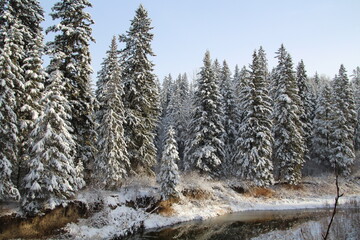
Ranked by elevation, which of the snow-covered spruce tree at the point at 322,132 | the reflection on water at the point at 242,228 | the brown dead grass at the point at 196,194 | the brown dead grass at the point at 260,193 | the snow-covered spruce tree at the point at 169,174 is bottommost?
the reflection on water at the point at 242,228

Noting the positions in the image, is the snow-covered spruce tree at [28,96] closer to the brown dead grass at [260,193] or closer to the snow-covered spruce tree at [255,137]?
the brown dead grass at [260,193]

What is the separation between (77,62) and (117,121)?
18.8 ft

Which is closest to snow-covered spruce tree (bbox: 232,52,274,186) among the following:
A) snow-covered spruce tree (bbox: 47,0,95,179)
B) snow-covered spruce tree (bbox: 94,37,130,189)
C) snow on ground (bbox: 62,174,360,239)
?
snow on ground (bbox: 62,174,360,239)

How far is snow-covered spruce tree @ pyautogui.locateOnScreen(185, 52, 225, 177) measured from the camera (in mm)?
32375

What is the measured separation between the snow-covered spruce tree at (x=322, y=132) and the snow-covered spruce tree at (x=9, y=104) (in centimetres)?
4040

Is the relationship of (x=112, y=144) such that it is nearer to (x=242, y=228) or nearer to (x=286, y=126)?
(x=242, y=228)

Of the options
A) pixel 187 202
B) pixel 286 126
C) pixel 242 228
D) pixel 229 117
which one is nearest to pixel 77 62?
pixel 187 202

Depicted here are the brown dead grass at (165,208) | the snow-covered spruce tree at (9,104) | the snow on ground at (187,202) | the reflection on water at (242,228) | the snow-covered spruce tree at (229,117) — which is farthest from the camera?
the snow-covered spruce tree at (229,117)

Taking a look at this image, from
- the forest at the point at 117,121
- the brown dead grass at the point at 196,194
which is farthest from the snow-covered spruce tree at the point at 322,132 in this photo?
the brown dead grass at the point at 196,194

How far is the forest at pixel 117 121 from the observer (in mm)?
16953

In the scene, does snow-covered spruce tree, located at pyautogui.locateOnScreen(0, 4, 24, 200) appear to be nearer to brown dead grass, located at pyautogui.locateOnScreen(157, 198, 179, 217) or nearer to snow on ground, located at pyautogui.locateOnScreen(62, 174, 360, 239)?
snow on ground, located at pyautogui.locateOnScreen(62, 174, 360, 239)

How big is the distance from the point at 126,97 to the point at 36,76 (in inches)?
398

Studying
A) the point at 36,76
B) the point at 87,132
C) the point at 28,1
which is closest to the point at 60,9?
the point at 28,1

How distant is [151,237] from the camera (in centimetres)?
1738
